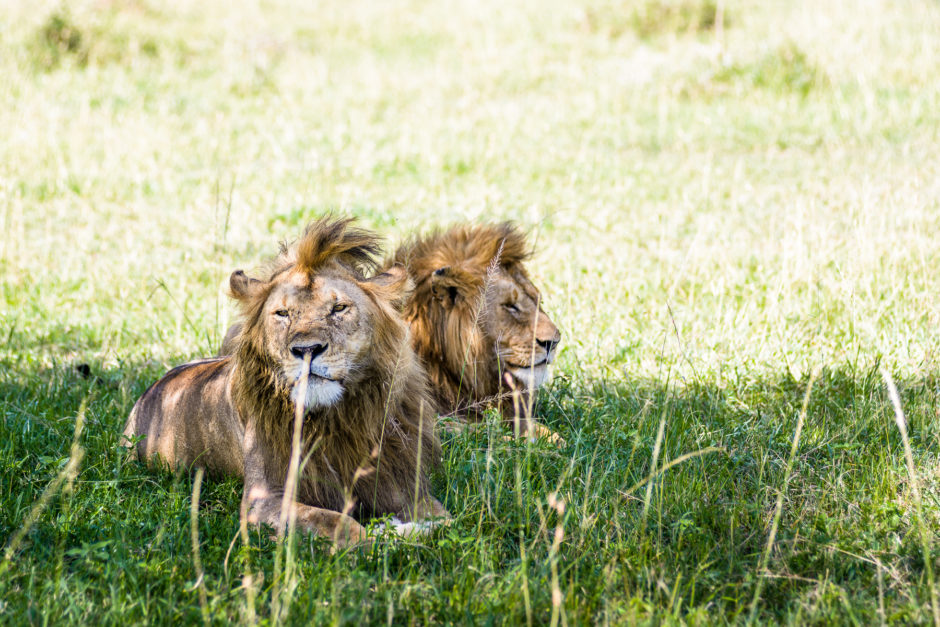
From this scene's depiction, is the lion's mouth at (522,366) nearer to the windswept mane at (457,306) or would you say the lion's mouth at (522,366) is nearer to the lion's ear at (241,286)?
the windswept mane at (457,306)

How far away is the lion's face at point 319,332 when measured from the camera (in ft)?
11.0

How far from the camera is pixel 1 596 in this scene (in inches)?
122

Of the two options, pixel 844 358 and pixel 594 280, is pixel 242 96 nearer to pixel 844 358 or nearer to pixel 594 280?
pixel 594 280

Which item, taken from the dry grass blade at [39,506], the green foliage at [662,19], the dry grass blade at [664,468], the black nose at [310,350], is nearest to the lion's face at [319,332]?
the black nose at [310,350]

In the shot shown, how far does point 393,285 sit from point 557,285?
10.6ft

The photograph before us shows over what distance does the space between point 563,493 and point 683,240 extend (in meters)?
4.54

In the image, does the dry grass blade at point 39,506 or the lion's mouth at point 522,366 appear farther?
the lion's mouth at point 522,366

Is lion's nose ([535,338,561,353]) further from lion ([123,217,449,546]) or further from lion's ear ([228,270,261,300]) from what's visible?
lion's ear ([228,270,261,300])

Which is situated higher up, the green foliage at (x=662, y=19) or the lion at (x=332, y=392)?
the green foliage at (x=662, y=19)

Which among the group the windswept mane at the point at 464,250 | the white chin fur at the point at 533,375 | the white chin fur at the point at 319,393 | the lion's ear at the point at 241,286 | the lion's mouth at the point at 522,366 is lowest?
the white chin fur at the point at 533,375

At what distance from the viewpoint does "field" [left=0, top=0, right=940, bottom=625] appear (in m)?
3.28

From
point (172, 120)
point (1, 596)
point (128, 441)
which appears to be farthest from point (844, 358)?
point (172, 120)

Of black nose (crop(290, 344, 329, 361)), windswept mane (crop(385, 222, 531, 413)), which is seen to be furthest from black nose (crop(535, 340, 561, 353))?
black nose (crop(290, 344, 329, 361))

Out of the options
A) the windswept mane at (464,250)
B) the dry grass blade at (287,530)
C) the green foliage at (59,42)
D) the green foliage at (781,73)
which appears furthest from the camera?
the green foliage at (59,42)
